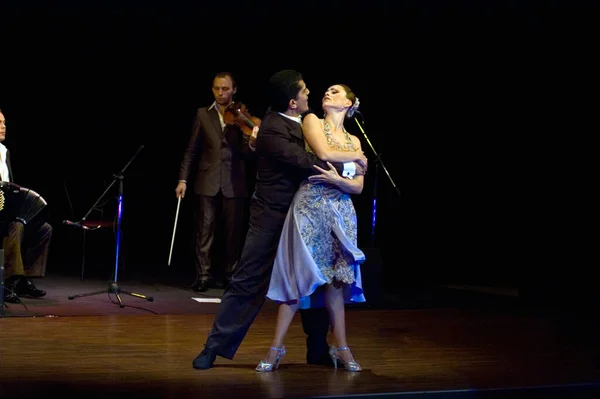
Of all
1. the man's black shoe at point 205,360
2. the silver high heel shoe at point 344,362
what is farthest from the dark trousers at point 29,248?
the silver high heel shoe at point 344,362

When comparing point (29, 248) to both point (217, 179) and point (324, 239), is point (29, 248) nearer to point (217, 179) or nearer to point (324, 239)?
point (217, 179)

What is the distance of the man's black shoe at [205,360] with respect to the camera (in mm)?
4523

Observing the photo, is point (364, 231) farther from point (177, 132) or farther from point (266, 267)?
point (266, 267)

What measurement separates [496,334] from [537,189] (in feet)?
6.10

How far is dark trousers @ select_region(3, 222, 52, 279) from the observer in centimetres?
673

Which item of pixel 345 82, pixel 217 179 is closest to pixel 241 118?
pixel 217 179

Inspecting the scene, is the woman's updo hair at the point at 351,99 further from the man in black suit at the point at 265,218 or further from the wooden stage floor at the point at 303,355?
the wooden stage floor at the point at 303,355

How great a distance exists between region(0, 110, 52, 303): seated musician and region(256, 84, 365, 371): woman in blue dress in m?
2.74

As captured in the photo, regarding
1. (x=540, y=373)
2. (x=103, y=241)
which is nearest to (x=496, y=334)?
(x=540, y=373)

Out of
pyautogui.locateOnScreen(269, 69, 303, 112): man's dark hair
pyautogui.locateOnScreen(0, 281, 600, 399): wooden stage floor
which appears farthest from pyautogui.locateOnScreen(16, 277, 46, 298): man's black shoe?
pyautogui.locateOnScreen(269, 69, 303, 112): man's dark hair

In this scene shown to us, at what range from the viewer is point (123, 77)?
8820 millimetres

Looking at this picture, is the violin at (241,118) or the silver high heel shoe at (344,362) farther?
the violin at (241,118)

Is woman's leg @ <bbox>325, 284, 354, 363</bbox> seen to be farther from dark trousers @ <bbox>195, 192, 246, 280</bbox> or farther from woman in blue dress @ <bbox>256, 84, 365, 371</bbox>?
dark trousers @ <bbox>195, 192, 246, 280</bbox>

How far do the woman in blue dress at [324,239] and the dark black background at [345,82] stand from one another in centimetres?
327
